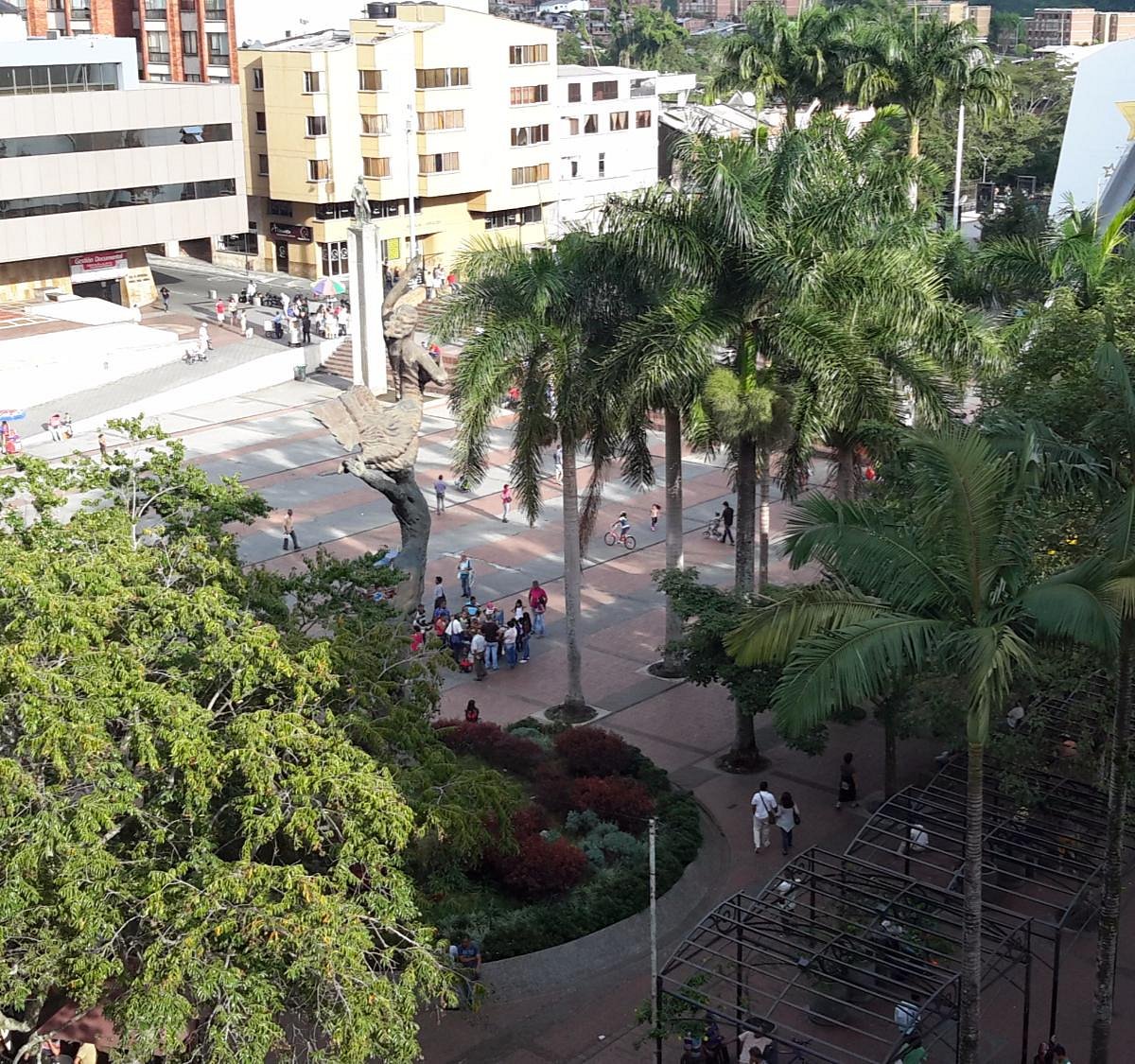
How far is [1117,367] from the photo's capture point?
15.6 meters

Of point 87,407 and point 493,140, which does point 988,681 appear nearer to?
point 87,407

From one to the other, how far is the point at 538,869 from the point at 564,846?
603 millimetres

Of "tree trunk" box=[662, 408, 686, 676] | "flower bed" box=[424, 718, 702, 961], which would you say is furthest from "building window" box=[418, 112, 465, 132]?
"flower bed" box=[424, 718, 702, 961]

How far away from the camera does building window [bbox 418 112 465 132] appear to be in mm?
68188

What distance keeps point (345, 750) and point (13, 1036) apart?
4922 mm

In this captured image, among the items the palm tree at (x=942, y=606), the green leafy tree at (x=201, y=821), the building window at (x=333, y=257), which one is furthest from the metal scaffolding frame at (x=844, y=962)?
the building window at (x=333, y=257)

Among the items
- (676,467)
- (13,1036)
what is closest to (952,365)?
(676,467)

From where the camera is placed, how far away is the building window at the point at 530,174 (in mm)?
73562

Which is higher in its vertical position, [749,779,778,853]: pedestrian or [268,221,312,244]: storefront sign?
[268,221,312,244]: storefront sign

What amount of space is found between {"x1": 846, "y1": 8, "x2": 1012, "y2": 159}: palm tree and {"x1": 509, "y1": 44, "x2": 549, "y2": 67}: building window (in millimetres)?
22722

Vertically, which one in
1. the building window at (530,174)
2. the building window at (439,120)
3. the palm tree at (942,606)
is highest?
the building window at (439,120)

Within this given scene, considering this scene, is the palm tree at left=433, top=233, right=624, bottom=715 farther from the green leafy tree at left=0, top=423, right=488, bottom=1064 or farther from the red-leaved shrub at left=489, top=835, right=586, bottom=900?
the green leafy tree at left=0, top=423, right=488, bottom=1064

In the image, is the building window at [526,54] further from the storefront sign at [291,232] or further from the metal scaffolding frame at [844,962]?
the metal scaffolding frame at [844,962]

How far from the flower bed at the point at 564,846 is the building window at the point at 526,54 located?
52.2m
